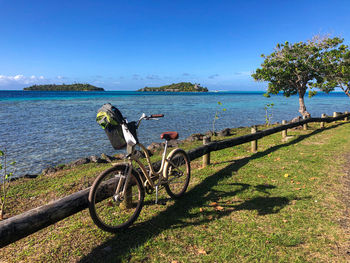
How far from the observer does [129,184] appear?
4.25 m

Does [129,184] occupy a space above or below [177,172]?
above

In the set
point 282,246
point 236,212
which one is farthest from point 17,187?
point 282,246

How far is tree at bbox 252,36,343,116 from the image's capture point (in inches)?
720

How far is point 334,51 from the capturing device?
17531mm

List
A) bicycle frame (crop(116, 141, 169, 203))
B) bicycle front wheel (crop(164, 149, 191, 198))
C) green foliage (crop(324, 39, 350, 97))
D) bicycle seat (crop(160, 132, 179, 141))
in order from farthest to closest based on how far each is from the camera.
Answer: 1. green foliage (crop(324, 39, 350, 97))
2. bicycle front wheel (crop(164, 149, 191, 198))
3. bicycle seat (crop(160, 132, 179, 141))
4. bicycle frame (crop(116, 141, 169, 203))

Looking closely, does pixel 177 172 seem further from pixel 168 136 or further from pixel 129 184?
pixel 129 184

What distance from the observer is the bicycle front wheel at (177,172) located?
17.0ft

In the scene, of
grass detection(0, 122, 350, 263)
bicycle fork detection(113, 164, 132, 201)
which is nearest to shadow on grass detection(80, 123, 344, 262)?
grass detection(0, 122, 350, 263)

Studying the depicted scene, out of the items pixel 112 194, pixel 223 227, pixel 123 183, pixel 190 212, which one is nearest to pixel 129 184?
pixel 123 183

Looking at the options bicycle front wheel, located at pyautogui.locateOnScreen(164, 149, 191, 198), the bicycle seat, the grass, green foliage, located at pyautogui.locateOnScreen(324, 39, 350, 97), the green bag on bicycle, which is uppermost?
green foliage, located at pyautogui.locateOnScreen(324, 39, 350, 97)

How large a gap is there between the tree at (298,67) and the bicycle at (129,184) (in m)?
17.0

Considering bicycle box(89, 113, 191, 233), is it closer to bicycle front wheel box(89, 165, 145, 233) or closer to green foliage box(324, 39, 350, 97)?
bicycle front wheel box(89, 165, 145, 233)

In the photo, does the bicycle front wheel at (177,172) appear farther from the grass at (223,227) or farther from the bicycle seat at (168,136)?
the bicycle seat at (168,136)

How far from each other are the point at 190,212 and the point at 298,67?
60.4ft
